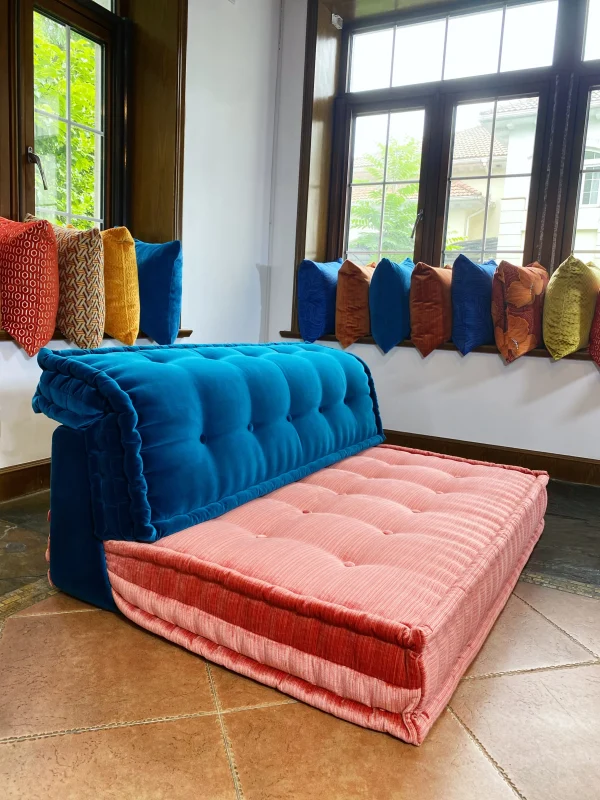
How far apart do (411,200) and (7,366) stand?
108 inches

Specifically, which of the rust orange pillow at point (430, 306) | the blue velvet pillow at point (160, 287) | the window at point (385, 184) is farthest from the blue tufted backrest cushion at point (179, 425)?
the window at point (385, 184)

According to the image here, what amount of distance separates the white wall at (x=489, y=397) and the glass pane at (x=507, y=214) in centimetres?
94

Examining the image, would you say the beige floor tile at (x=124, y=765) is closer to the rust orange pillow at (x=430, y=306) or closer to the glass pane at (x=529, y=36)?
the rust orange pillow at (x=430, y=306)

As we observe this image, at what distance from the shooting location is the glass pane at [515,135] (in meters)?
3.68

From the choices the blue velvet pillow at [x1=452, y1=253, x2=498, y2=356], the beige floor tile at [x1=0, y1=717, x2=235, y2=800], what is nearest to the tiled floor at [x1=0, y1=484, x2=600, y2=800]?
the beige floor tile at [x1=0, y1=717, x2=235, y2=800]

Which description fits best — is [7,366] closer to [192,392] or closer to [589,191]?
[192,392]

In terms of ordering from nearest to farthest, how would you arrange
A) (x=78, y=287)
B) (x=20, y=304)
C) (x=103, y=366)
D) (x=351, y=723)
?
(x=351, y=723), (x=103, y=366), (x=20, y=304), (x=78, y=287)

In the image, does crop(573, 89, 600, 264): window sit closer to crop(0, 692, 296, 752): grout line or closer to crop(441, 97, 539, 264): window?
crop(441, 97, 539, 264): window

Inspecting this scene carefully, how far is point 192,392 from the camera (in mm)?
1553

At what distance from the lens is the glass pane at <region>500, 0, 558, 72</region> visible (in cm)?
360

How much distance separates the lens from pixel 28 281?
2406 millimetres

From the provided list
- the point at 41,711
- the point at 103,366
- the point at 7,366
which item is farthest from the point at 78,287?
the point at 41,711

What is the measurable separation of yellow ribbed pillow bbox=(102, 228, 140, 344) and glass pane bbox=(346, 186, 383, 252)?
190cm

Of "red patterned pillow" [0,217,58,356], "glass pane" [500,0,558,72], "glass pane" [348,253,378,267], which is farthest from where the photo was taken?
"glass pane" [348,253,378,267]
